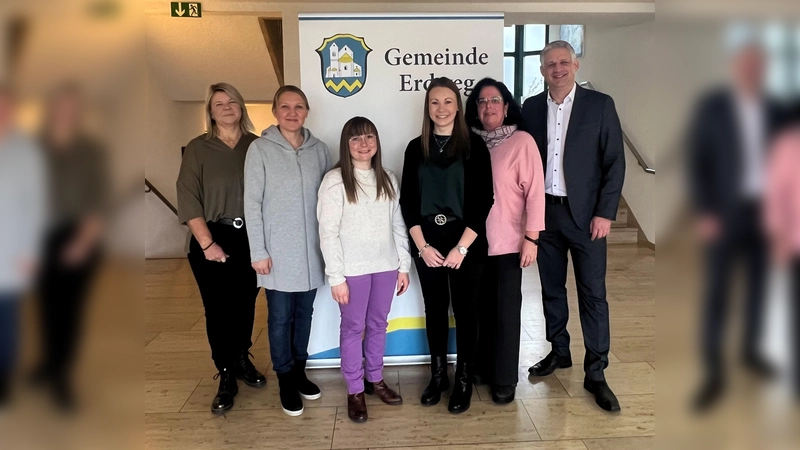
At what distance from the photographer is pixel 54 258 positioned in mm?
340

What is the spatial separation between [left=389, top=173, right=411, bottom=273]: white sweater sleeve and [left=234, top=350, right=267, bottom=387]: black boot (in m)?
1.04

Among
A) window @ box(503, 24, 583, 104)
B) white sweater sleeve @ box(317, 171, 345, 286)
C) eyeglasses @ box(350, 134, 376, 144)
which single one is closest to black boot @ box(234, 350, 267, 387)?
white sweater sleeve @ box(317, 171, 345, 286)

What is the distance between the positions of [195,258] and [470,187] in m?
1.36

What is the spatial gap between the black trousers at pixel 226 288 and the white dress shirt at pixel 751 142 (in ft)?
7.77

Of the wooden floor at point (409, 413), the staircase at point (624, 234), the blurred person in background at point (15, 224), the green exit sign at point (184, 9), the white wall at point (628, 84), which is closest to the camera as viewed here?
the blurred person in background at point (15, 224)

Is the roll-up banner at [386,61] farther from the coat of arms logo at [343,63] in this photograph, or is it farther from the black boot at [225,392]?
the black boot at [225,392]

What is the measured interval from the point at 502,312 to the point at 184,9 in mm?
4291

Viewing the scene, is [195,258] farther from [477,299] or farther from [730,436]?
[730,436]

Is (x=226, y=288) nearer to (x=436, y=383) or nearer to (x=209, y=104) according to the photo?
(x=209, y=104)

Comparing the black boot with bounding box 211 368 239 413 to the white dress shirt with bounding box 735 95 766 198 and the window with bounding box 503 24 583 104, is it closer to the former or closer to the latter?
the white dress shirt with bounding box 735 95 766 198

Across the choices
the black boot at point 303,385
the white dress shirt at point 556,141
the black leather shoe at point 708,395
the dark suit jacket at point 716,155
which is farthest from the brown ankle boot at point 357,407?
the dark suit jacket at point 716,155

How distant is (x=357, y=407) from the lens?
8.00ft

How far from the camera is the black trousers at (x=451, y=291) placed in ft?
7.97

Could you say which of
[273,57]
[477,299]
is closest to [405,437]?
[477,299]
